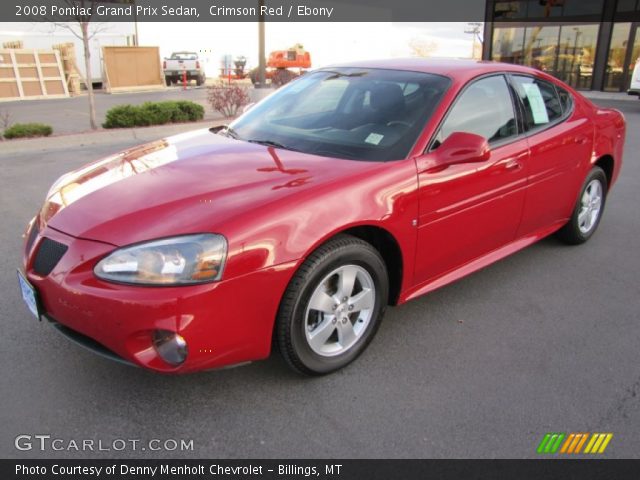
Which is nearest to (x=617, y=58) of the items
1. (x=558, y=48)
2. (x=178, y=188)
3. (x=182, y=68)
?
(x=558, y=48)

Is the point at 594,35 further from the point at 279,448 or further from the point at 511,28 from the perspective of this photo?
the point at 279,448

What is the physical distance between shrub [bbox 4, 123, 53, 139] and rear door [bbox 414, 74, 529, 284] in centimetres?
879

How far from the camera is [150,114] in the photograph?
11203mm

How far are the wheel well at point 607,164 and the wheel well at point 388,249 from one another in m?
2.68

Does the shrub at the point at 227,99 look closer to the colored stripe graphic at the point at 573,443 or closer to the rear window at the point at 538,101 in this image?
the rear window at the point at 538,101

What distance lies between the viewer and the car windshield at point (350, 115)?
3.10 m

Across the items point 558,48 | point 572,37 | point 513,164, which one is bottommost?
point 558,48

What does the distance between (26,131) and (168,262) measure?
8953mm

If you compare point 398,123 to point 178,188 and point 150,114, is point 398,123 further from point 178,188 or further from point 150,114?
point 150,114

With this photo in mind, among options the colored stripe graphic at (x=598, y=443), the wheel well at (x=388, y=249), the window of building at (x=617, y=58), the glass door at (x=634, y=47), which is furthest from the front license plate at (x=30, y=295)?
the window of building at (x=617, y=58)

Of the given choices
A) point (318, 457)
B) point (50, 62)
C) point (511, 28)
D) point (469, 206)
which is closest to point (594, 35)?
point (511, 28)

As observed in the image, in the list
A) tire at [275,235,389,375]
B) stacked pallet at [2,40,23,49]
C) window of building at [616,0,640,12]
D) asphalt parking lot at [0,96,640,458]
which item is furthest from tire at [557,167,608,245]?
stacked pallet at [2,40,23,49]

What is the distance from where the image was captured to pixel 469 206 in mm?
3260

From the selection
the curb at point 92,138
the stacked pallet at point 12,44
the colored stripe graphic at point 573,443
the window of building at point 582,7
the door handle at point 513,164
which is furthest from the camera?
the window of building at point 582,7
